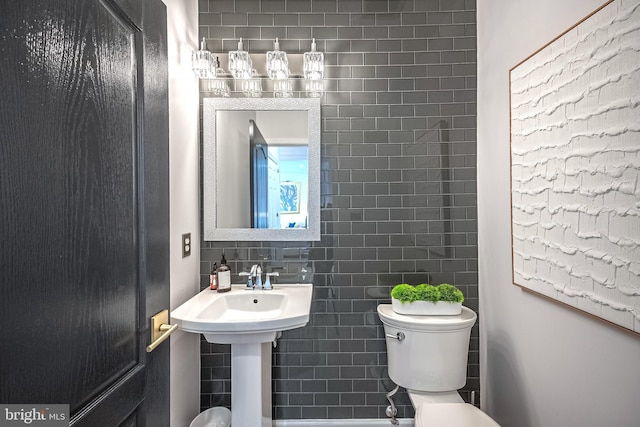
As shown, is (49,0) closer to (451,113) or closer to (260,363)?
(260,363)

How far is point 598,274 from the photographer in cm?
115

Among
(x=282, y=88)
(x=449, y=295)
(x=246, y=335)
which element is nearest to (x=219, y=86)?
(x=282, y=88)

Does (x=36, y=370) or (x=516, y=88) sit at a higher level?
(x=516, y=88)

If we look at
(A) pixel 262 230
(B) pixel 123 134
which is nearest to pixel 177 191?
(A) pixel 262 230

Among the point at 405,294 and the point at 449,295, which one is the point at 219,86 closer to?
the point at 405,294

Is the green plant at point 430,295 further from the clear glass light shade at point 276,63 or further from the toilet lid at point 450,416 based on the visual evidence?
the clear glass light shade at point 276,63

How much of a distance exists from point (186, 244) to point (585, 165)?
1.88 m

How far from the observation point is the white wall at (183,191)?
1776 millimetres

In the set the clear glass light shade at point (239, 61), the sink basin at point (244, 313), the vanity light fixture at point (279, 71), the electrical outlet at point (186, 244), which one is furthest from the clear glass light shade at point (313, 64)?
the sink basin at point (244, 313)

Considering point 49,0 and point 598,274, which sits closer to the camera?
point 49,0

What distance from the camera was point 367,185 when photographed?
2152 mm

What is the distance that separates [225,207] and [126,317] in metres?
1.26

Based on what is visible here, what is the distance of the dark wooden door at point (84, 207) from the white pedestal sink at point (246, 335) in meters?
0.33

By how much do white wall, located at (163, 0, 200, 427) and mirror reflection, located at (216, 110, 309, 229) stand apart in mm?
181
